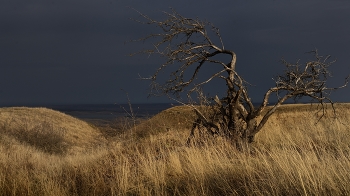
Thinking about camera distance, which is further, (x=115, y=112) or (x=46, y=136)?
(x=115, y=112)

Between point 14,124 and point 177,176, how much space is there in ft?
68.3

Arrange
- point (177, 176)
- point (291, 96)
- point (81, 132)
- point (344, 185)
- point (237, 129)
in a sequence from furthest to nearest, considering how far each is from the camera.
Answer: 1. point (81, 132)
2. point (291, 96)
3. point (237, 129)
4. point (177, 176)
5. point (344, 185)

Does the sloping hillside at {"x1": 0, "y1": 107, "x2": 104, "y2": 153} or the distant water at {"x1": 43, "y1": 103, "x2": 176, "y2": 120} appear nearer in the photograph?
the distant water at {"x1": 43, "y1": 103, "x2": 176, "y2": 120}

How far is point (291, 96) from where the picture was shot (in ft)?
36.4

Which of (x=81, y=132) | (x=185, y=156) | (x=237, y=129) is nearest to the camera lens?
(x=185, y=156)

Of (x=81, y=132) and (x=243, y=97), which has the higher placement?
(x=243, y=97)

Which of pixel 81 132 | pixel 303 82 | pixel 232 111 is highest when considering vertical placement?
pixel 303 82

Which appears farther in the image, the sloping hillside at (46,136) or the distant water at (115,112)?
the sloping hillside at (46,136)

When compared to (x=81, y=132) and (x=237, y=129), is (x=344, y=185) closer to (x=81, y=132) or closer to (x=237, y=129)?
(x=237, y=129)

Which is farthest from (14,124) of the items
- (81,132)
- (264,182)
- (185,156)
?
(264,182)

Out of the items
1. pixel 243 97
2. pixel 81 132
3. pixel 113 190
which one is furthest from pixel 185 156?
pixel 81 132

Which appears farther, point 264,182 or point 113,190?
point 113,190

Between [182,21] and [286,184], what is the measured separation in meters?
6.36

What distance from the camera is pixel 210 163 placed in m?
7.07
